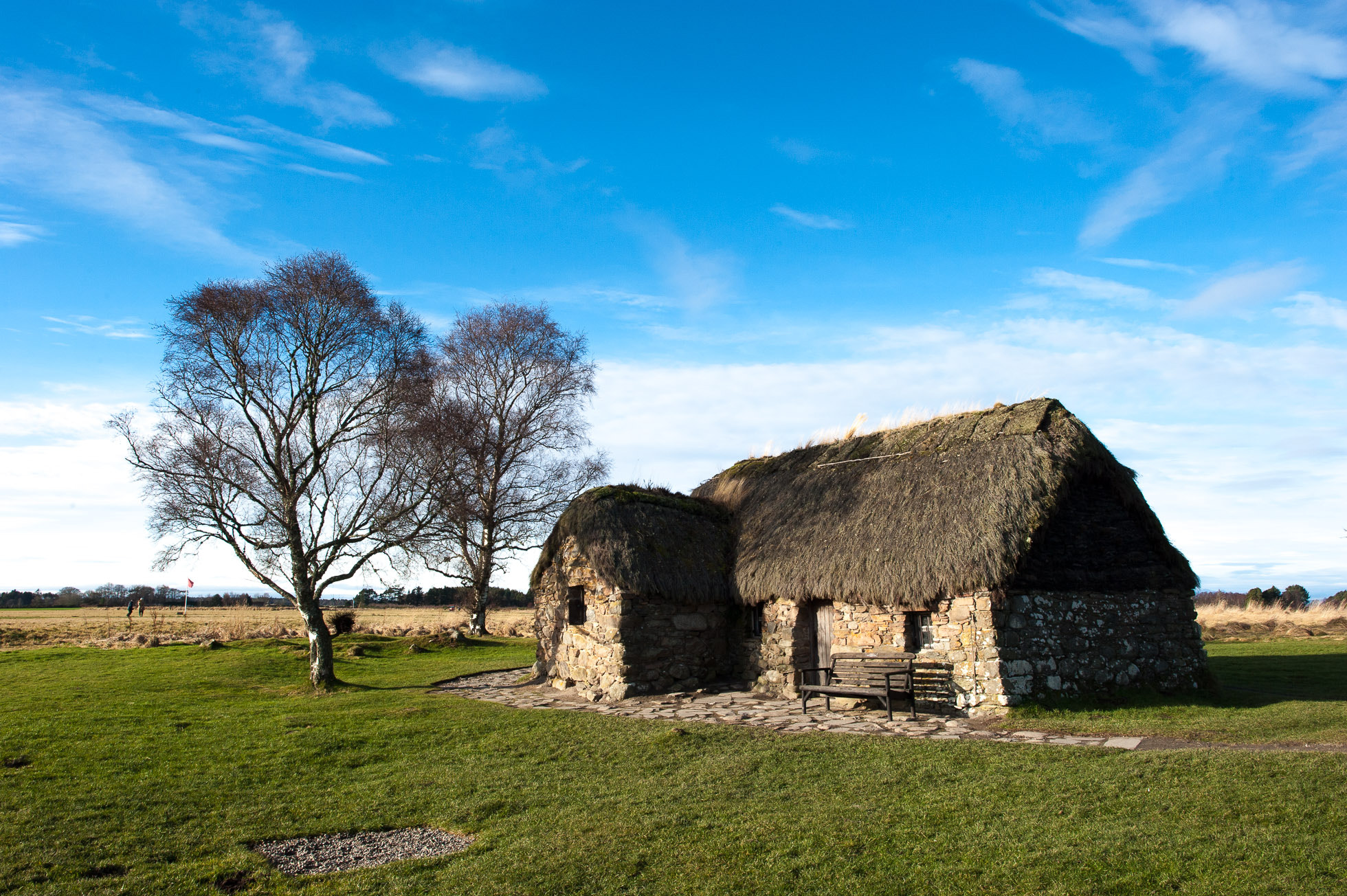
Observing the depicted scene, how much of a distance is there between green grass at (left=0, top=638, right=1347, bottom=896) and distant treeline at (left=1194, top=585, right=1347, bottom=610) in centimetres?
3530

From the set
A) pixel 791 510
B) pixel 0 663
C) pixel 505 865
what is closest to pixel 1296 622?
pixel 791 510

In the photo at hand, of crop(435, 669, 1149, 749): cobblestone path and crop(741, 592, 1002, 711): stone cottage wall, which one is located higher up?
crop(741, 592, 1002, 711): stone cottage wall

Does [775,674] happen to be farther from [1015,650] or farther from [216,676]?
[216,676]

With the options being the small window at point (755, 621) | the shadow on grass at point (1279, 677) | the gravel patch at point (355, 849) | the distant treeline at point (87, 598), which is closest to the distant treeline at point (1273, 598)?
the shadow on grass at point (1279, 677)

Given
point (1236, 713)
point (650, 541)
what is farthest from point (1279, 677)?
point (650, 541)

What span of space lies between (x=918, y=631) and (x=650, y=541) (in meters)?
5.34

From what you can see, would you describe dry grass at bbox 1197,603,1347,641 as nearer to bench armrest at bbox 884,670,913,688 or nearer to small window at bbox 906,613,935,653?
small window at bbox 906,613,935,653

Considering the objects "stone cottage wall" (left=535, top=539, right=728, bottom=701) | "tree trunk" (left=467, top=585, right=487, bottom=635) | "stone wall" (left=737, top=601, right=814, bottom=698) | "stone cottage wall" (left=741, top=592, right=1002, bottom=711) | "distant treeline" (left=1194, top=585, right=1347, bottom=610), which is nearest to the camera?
"stone cottage wall" (left=741, top=592, right=1002, bottom=711)

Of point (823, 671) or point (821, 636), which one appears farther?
point (821, 636)

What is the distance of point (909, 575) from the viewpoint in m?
12.3

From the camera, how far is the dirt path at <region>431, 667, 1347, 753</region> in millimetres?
9086

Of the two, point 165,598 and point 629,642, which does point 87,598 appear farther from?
point 629,642

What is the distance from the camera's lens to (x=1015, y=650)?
1144 cm

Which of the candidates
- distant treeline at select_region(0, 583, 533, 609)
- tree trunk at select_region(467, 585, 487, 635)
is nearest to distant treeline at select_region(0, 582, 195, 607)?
distant treeline at select_region(0, 583, 533, 609)
